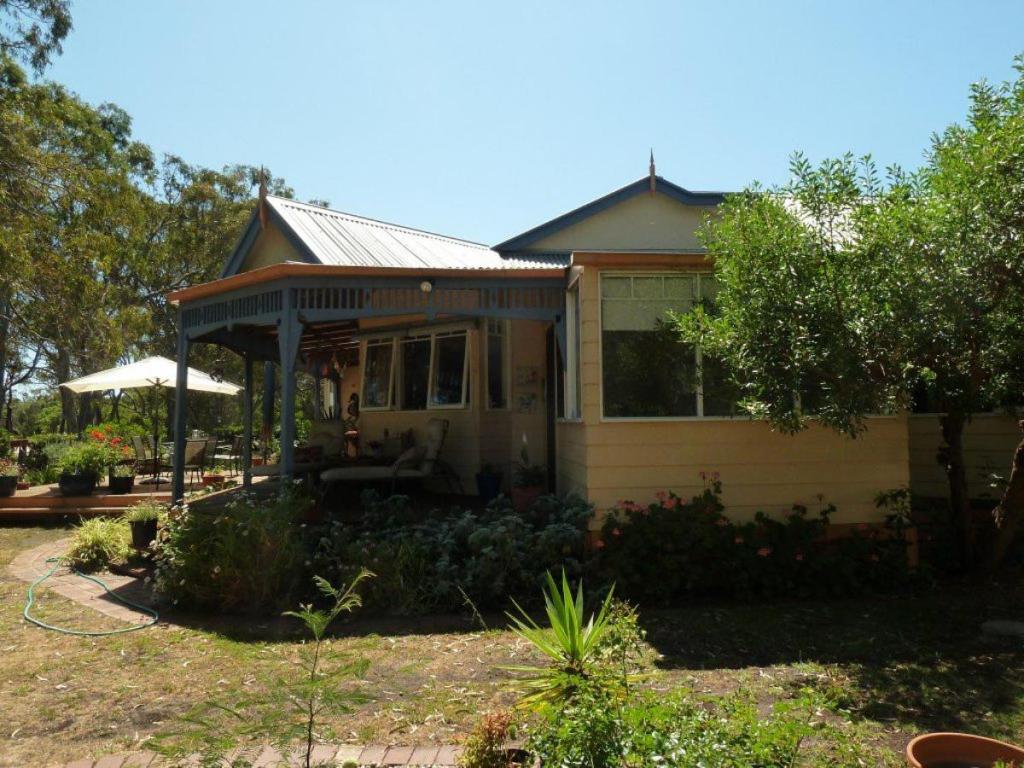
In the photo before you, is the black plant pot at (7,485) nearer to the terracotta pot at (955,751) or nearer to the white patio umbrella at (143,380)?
the white patio umbrella at (143,380)

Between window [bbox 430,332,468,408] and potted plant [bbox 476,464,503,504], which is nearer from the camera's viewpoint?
potted plant [bbox 476,464,503,504]

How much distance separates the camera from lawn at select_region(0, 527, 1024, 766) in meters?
4.07

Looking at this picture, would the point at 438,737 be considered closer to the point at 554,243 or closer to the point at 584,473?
the point at 584,473

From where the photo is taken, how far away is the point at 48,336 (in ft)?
72.5

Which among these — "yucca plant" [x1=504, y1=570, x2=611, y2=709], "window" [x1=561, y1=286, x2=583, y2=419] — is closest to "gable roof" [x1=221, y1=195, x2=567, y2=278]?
"window" [x1=561, y1=286, x2=583, y2=419]

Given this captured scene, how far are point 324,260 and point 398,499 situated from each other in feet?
11.8

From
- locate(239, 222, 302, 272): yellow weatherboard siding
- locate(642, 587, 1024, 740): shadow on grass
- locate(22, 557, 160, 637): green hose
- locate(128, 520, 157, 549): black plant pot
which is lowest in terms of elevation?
locate(22, 557, 160, 637): green hose

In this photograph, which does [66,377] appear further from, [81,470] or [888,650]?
[888,650]

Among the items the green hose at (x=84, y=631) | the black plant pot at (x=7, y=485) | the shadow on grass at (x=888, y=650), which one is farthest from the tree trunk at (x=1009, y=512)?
the black plant pot at (x=7, y=485)

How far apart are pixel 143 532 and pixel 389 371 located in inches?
186

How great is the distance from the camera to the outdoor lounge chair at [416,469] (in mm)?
9562

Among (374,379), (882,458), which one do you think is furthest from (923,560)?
(374,379)

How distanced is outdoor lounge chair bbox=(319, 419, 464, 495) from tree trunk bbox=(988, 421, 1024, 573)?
637cm

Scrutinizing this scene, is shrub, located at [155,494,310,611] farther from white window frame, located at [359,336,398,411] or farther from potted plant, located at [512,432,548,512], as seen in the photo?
white window frame, located at [359,336,398,411]
